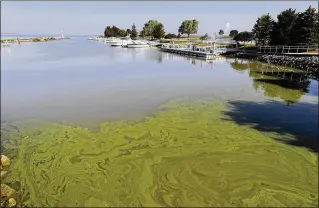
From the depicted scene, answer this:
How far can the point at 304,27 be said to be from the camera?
36.7 meters

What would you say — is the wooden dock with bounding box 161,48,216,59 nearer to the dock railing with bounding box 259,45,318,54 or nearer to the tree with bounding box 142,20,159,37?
the dock railing with bounding box 259,45,318,54

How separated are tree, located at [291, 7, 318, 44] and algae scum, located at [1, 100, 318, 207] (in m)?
31.1

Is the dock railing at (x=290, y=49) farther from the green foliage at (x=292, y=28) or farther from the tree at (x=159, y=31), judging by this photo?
the tree at (x=159, y=31)

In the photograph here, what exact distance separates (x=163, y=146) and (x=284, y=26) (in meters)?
37.2

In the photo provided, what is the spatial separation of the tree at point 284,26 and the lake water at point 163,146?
22.6m

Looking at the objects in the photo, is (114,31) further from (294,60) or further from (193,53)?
(294,60)

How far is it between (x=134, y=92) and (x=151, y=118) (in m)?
6.26

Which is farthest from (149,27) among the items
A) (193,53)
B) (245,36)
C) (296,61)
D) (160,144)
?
(160,144)

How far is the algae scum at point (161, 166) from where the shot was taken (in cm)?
733

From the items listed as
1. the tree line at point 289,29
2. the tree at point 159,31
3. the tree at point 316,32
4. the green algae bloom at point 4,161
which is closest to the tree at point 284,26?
the tree line at point 289,29

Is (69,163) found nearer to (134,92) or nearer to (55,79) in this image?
(134,92)

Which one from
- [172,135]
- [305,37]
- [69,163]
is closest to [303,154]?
[172,135]

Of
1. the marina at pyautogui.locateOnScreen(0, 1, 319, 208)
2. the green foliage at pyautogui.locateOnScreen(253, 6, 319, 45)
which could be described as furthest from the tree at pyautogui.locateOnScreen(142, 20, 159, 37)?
the marina at pyautogui.locateOnScreen(0, 1, 319, 208)

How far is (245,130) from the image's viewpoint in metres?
11.7
